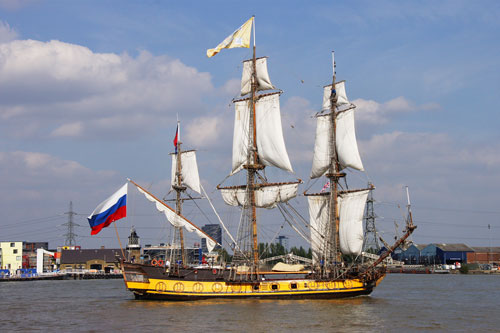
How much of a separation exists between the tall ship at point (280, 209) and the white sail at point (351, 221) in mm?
125

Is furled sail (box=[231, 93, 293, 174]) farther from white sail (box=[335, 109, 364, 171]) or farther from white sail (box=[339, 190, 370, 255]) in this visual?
white sail (box=[339, 190, 370, 255])

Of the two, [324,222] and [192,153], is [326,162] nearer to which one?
[324,222]

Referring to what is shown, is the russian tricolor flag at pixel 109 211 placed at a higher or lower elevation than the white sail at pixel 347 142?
lower

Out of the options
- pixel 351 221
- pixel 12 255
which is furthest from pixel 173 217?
pixel 12 255

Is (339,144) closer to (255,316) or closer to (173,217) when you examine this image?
(173,217)

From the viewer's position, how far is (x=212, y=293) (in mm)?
66438

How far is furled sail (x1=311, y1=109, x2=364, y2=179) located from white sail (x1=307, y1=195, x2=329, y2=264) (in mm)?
3245

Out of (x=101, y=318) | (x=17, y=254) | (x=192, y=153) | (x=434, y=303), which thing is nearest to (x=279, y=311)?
(x=101, y=318)

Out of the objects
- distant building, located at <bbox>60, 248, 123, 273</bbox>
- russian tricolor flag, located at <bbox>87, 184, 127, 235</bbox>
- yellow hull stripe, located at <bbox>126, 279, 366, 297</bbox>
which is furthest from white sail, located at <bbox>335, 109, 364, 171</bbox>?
distant building, located at <bbox>60, 248, 123, 273</bbox>

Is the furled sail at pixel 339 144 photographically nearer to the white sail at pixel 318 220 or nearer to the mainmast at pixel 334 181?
the mainmast at pixel 334 181

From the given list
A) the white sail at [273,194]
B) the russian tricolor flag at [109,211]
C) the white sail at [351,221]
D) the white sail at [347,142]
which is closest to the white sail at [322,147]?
the white sail at [347,142]

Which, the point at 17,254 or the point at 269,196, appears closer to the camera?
the point at 269,196

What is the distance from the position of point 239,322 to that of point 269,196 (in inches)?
1007

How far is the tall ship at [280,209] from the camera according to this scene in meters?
66.6
